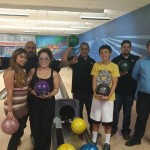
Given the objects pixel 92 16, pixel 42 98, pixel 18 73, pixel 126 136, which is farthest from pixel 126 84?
pixel 92 16

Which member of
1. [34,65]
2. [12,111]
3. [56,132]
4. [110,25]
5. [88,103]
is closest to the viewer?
[12,111]

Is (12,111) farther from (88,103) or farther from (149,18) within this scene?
(149,18)

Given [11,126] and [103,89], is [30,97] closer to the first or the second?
[11,126]

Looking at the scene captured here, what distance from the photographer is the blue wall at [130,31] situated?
5.39 meters

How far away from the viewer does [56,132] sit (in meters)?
2.80

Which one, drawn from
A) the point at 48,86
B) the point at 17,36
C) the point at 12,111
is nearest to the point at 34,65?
the point at 48,86

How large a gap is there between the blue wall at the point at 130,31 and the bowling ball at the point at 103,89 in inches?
123

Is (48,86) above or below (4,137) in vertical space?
above

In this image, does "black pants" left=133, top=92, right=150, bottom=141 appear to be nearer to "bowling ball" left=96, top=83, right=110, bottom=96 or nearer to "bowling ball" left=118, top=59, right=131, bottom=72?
"bowling ball" left=118, top=59, right=131, bottom=72

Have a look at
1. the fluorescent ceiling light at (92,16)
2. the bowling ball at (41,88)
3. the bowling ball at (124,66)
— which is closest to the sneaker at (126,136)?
the bowling ball at (124,66)

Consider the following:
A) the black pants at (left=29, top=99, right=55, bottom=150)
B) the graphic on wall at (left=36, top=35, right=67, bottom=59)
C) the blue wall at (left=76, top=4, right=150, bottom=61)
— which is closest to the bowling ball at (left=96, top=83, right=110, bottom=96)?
the black pants at (left=29, top=99, right=55, bottom=150)

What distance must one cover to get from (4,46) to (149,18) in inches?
488

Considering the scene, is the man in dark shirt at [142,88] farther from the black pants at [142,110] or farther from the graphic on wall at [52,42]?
the graphic on wall at [52,42]

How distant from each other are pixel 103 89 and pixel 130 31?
4180 mm
